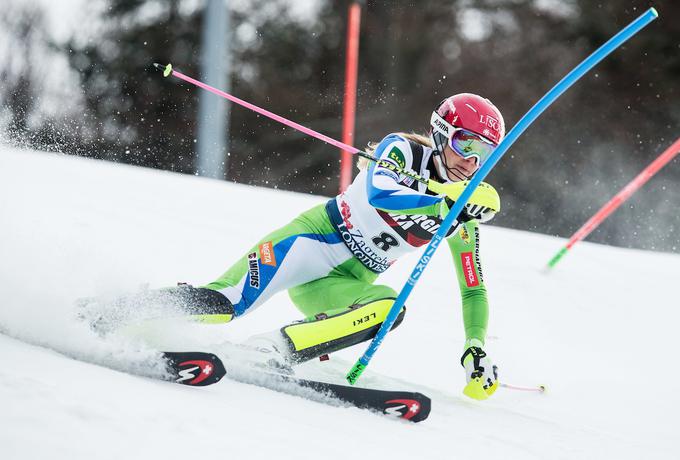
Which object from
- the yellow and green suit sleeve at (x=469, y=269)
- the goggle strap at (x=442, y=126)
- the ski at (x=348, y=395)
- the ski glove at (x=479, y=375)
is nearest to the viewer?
the ski at (x=348, y=395)

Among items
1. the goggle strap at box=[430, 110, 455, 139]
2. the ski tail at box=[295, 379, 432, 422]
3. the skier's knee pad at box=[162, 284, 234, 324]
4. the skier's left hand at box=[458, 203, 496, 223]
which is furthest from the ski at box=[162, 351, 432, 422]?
the goggle strap at box=[430, 110, 455, 139]

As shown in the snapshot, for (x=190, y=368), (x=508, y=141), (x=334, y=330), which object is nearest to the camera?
(x=190, y=368)

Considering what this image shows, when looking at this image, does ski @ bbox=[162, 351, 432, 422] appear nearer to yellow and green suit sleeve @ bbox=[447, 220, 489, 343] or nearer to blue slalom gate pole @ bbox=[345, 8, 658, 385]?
blue slalom gate pole @ bbox=[345, 8, 658, 385]

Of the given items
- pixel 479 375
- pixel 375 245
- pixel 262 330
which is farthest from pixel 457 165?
pixel 262 330

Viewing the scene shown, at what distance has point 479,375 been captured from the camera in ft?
11.0

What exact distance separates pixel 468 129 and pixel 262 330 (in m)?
1.53

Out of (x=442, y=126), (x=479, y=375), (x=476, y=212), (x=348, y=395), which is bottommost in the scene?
(x=348, y=395)

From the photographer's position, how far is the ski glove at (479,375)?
Result: 3.32 metres

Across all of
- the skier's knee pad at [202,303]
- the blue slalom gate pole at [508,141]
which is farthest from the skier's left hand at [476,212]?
the skier's knee pad at [202,303]

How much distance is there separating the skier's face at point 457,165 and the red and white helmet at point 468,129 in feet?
0.05

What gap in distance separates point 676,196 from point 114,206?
40.4 feet

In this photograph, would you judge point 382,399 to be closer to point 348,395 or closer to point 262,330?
point 348,395

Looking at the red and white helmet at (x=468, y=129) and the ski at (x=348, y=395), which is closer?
the ski at (x=348, y=395)

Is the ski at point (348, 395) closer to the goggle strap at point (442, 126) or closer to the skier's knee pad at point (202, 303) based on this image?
the skier's knee pad at point (202, 303)
